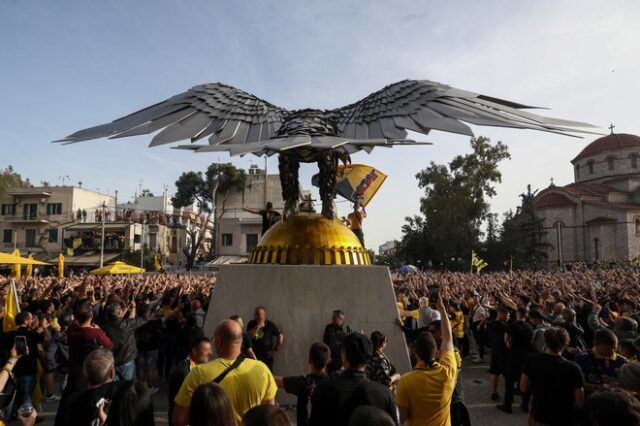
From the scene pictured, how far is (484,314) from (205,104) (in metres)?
8.73

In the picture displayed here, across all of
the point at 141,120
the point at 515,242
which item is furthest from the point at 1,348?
the point at 515,242

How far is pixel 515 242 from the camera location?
43.4m

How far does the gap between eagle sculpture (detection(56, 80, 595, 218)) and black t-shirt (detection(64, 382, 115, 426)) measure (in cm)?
369

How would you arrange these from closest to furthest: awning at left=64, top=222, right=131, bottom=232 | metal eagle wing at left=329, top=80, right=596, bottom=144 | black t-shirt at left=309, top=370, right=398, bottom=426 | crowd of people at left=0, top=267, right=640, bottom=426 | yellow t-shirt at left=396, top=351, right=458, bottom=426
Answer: crowd of people at left=0, top=267, right=640, bottom=426 → black t-shirt at left=309, top=370, right=398, bottom=426 → yellow t-shirt at left=396, top=351, right=458, bottom=426 → metal eagle wing at left=329, top=80, right=596, bottom=144 → awning at left=64, top=222, right=131, bottom=232

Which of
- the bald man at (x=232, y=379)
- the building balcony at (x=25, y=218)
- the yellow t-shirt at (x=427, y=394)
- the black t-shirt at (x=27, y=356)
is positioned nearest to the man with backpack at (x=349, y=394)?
the yellow t-shirt at (x=427, y=394)

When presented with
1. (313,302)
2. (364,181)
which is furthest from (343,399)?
(364,181)

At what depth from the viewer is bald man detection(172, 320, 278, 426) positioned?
3395 millimetres

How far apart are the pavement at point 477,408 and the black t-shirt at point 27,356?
39.2 inches

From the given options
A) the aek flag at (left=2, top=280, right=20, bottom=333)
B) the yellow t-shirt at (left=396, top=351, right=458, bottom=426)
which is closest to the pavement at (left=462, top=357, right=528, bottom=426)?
the yellow t-shirt at (left=396, top=351, right=458, bottom=426)

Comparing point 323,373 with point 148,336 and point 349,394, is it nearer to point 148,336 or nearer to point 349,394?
point 349,394

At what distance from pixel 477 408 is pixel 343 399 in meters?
5.57

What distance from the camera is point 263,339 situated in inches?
277

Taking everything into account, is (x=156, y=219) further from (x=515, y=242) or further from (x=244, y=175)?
(x=515, y=242)

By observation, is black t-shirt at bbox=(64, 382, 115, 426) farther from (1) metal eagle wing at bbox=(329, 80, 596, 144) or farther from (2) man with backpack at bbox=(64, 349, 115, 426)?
(1) metal eagle wing at bbox=(329, 80, 596, 144)
